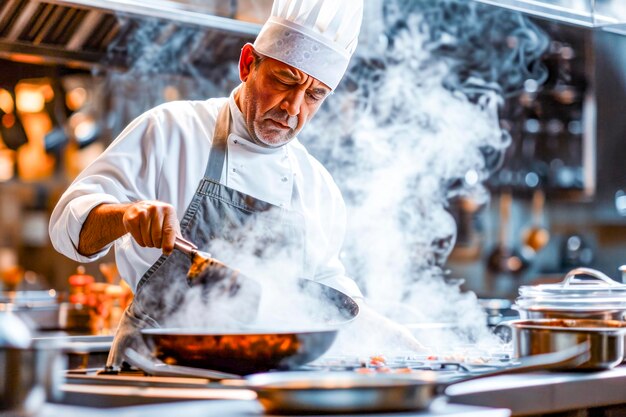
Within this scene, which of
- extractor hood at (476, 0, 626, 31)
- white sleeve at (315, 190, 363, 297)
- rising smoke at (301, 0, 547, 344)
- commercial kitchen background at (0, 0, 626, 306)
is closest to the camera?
white sleeve at (315, 190, 363, 297)

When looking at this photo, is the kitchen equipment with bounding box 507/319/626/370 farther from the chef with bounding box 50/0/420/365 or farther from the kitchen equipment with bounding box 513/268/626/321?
the chef with bounding box 50/0/420/365

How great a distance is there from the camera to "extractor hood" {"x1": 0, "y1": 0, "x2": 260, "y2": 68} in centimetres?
362

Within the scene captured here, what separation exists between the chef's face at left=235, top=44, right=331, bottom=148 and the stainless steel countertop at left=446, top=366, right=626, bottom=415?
0.99m

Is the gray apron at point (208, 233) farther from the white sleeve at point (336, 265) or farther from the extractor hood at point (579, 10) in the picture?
the extractor hood at point (579, 10)

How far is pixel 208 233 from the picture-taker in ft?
8.20

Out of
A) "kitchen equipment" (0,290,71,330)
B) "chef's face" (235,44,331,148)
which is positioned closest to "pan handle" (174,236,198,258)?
"chef's face" (235,44,331,148)

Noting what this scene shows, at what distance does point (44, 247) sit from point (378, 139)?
3.17m

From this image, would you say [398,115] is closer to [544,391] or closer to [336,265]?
[336,265]

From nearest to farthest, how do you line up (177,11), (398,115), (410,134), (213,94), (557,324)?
(557,324) < (177,11) < (410,134) < (398,115) < (213,94)

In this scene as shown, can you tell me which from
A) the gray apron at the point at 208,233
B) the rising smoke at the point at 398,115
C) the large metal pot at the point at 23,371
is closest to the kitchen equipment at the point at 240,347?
the large metal pot at the point at 23,371

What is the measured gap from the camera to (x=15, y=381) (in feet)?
4.30

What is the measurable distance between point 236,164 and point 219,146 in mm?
73

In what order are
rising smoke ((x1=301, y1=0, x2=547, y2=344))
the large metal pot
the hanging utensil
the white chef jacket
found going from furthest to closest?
the hanging utensil → rising smoke ((x1=301, y1=0, x2=547, y2=344)) → the white chef jacket → the large metal pot

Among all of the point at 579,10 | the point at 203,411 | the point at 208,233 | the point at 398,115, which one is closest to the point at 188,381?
the point at 203,411
